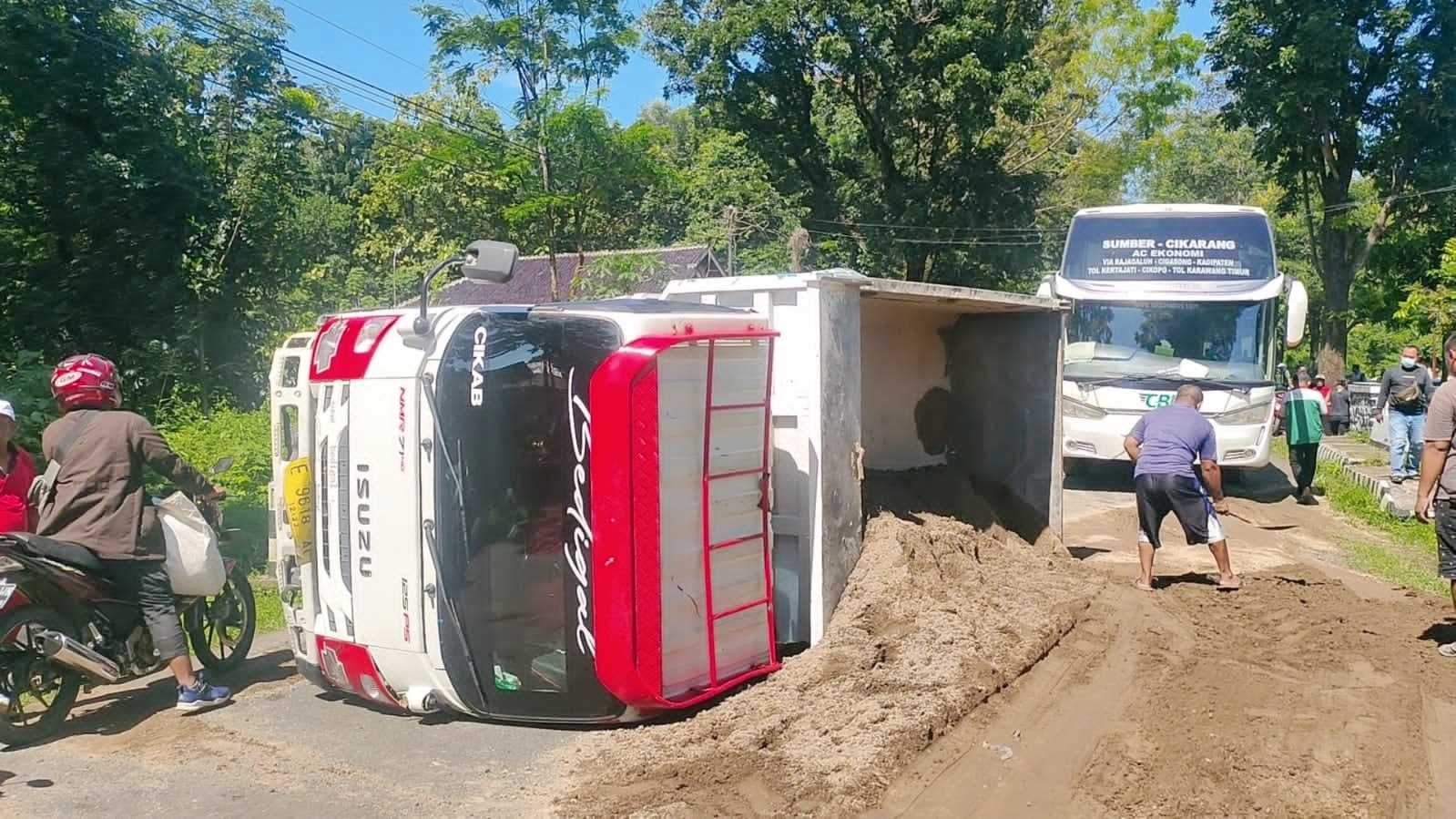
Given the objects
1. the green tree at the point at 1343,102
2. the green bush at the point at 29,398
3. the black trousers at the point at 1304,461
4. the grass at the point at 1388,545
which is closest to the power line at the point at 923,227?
the green tree at the point at 1343,102

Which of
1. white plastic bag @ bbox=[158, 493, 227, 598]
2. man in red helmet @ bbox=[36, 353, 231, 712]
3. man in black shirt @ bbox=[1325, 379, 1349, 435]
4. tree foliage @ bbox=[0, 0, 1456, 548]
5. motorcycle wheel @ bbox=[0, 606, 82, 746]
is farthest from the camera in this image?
man in black shirt @ bbox=[1325, 379, 1349, 435]

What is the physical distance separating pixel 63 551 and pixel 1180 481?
7.08 metres

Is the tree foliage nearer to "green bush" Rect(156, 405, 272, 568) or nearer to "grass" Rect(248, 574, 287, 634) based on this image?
"green bush" Rect(156, 405, 272, 568)

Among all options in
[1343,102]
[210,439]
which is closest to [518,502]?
[210,439]

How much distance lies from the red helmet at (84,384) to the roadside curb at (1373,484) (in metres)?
11.6

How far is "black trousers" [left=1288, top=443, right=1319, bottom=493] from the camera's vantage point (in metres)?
13.3

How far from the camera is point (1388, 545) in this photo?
1098 cm

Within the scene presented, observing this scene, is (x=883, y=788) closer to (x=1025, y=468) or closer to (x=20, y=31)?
(x=1025, y=468)

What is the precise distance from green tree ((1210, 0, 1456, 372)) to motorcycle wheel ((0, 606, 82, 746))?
1005 inches

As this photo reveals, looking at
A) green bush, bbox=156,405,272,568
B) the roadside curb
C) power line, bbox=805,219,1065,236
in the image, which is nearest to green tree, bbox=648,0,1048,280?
power line, bbox=805,219,1065,236

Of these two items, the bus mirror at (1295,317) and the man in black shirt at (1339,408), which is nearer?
the bus mirror at (1295,317)

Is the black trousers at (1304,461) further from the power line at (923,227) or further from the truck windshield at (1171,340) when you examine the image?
the power line at (923,227)

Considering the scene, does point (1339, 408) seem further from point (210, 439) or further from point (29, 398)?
point (29, 398)

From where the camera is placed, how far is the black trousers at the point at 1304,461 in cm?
1335
